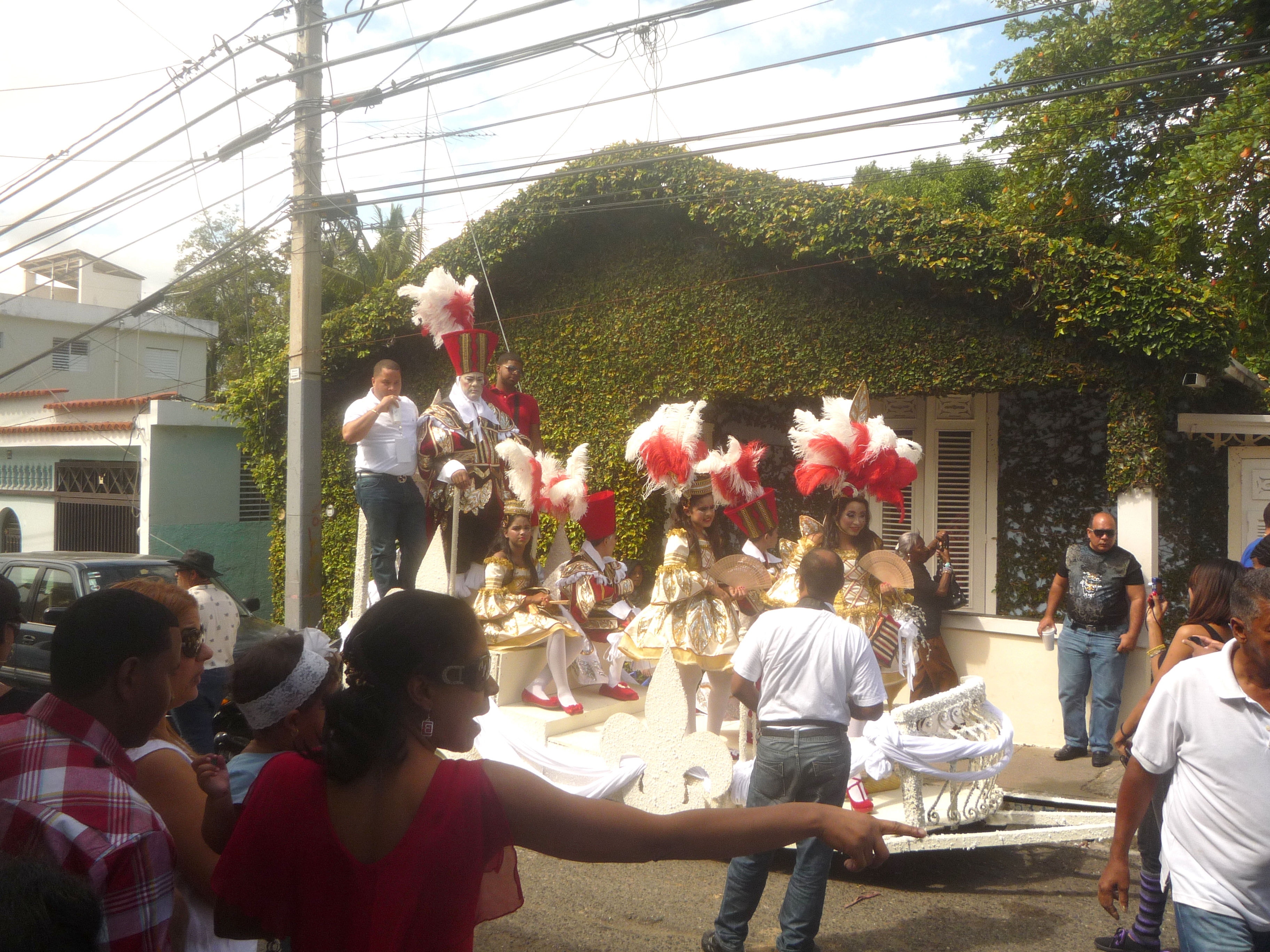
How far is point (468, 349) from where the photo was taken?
258 inches

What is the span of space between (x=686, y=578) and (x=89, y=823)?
15.5ft

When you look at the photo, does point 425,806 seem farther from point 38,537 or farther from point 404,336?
point 38,537

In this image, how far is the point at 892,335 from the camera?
8.31 meters

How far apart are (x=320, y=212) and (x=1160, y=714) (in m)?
7.75

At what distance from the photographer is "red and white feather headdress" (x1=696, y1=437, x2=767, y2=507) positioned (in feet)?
21.3

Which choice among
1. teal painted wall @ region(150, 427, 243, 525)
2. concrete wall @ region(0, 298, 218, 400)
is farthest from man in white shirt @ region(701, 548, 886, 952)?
concrete wall @ region(0, 298, 218, 400)

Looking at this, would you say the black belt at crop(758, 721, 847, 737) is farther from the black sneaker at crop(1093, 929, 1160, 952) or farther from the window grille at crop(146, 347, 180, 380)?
the window grille at crop(146, 347, 180, 380)

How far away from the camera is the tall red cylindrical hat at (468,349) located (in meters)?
6.54

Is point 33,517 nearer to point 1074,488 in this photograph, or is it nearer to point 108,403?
point 108,403

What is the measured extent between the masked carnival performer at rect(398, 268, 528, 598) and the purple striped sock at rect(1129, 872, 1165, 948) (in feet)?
13.7

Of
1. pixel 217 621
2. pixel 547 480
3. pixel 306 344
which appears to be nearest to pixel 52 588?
pixel 306 344

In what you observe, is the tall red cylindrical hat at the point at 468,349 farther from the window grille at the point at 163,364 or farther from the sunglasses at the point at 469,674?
the window grille at the point at 163,364

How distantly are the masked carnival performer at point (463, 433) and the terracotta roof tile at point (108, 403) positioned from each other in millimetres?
9291

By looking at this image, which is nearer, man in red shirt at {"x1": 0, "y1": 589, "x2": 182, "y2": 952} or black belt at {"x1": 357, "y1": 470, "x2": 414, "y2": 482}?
man in red shirt at {"x1": 0, "y1": 589, "x2": 182, "y2": 952}
